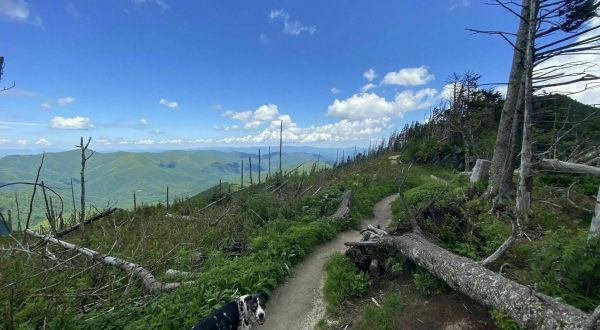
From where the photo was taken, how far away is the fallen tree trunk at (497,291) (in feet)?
11.6

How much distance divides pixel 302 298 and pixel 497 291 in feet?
12.9

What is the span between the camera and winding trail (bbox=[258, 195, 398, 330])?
6.04m

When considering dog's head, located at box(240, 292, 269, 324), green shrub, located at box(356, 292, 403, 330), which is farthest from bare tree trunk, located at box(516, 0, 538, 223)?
dog's head, located at box(240, 292, 269, 324)

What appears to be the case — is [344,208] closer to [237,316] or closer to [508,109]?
[508,109]

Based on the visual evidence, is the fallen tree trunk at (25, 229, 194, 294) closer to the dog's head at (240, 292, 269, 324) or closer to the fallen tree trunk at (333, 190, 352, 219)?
the dog's head at (240, 292, 269, 324)

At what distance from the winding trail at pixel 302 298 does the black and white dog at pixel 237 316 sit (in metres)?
0.57

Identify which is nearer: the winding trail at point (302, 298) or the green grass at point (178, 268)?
the green grass at point (178, 268)

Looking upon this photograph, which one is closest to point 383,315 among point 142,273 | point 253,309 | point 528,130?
point 253,309

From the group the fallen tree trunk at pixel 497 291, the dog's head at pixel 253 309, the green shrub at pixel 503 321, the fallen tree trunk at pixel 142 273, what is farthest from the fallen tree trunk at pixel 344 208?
the green shrub at pixel 503 321

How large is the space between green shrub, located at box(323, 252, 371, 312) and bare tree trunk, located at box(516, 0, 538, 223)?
15.5 ft

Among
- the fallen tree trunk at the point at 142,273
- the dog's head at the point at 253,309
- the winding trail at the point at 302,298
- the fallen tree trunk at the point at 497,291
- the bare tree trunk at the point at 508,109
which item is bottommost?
the winding trail at the point at 302,298

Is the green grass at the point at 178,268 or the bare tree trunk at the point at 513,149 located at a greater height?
the bare tree trunk at the point at 513,149

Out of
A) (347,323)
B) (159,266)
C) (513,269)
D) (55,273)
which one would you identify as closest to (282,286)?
(347,323)

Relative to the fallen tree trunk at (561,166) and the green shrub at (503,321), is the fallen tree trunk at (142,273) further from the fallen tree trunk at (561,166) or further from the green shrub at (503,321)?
the fallen tree trunk at (561,166)
